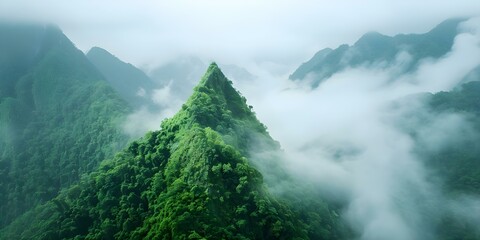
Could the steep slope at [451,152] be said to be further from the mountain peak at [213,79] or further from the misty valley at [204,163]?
the mountain peak at [213,79]

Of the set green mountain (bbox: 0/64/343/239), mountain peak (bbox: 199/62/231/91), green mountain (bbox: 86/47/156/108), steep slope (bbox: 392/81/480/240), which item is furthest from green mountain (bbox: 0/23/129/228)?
steep slope (bbox: 392/81/480/240)

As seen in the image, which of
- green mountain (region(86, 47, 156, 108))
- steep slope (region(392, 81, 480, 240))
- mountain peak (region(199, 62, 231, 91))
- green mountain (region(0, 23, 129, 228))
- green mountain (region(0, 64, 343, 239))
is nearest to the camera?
green mountain (region(0, 64, 343, 239))

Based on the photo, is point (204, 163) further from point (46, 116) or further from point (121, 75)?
point (121, 75)

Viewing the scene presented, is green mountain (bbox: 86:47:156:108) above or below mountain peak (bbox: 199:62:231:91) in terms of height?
above

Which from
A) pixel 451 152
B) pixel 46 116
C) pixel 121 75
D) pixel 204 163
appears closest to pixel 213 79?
pixel 204 163

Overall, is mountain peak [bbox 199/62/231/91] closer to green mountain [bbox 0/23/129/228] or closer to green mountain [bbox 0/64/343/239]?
green mountain [bbox 0/64/343/239]
